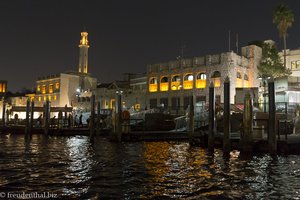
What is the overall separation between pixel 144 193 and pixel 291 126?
2135 cm

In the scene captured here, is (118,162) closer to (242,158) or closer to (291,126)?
(242,158)

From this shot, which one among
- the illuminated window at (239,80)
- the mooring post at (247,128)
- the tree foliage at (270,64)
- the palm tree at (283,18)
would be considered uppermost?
the palm tree at (283,18)

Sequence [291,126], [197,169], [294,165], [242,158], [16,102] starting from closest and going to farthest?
[197,169] → [294,165] → [242,158] → [291,126] → [16,102]

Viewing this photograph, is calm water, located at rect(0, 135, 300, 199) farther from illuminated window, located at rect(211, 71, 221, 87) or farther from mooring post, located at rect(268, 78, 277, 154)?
illuminated window, located at rect(211, 71, 221, 87)

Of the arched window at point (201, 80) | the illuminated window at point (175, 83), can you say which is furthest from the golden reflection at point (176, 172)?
the illuminated window at point (175, 83)

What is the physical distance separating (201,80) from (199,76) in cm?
84

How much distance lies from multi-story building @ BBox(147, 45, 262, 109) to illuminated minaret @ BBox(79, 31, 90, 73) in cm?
3090

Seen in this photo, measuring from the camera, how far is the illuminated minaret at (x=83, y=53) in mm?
86000

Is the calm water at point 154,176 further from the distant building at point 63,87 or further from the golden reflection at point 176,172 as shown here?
the distant building at point 63,87

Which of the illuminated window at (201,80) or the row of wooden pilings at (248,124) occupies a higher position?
the illuminated window at (201,80)

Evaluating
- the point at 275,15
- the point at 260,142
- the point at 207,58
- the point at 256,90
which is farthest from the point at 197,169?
the point at 275,15

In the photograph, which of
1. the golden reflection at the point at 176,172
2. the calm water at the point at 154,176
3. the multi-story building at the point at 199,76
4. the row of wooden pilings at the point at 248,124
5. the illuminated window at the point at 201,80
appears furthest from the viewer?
the illuminated window at the point at 201,80

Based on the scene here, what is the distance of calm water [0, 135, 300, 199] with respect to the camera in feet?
35.4

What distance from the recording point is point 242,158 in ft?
61.9
